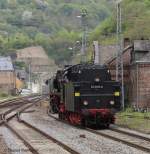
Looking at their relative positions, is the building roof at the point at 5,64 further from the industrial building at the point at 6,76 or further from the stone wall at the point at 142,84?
A: the stone wall at the point at 142,84

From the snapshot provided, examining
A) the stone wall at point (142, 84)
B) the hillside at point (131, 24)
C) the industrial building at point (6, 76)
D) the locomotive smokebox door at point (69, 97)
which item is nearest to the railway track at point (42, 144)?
the locomotive smokebox door at point (69, 97)

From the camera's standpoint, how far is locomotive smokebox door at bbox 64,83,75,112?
104 ft

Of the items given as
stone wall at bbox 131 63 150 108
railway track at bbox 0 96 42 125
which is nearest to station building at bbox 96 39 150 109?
stone wall at bbox 131 63 150 108

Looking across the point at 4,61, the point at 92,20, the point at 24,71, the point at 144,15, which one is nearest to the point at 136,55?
the point at 144,15

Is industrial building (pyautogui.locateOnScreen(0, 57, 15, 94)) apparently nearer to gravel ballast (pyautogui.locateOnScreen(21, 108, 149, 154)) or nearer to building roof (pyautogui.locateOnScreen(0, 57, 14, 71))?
building roof (pyautogui.locateOnScreen(0, 57, 14, 71))

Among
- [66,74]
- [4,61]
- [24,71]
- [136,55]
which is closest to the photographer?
[66,74]

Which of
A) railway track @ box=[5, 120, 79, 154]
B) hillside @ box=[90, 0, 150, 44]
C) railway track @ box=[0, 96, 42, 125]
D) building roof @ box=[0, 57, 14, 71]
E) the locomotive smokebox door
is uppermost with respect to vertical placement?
hillside @ box=[90, 0, 150, 44]

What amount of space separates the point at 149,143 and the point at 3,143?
5719 millimetres

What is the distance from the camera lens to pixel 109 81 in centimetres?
3170

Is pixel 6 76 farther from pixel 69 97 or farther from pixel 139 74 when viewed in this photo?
pixel 69 97

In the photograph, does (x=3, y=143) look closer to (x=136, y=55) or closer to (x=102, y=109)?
(x=102, y=109)

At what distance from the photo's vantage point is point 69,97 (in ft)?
108

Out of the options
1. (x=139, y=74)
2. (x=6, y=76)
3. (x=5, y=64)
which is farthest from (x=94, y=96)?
(x=5, y=64)

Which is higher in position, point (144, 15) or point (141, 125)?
point (144, 15)
